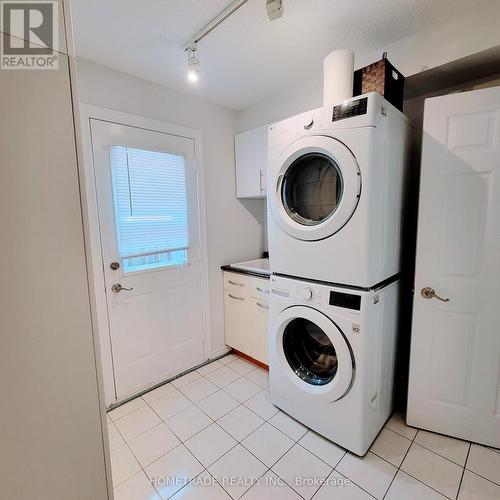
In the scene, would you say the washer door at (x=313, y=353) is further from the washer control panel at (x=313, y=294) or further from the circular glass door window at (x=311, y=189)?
the circular glass door window at (x=311, y=189)

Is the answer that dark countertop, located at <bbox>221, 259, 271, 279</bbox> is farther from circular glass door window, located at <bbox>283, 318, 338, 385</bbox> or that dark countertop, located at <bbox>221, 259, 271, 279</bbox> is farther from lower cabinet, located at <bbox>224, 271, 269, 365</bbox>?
circular glass door window, located at <bbox>283, 318, 338, 385</bbox>

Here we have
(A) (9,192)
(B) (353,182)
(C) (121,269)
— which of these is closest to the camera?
(A) (9,192)

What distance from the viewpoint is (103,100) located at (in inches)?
70.9

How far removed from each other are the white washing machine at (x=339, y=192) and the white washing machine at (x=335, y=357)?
4.4 inches

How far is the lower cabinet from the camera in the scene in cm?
228

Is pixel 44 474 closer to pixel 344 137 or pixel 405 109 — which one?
pixel 344 137

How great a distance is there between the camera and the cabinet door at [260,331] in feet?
7.45

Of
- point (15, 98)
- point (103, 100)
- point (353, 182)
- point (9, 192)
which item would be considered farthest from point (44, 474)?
point (103, 100)

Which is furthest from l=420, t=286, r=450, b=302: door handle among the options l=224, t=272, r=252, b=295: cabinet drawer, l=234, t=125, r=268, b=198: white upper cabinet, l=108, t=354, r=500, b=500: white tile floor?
l=234, t=125, r=268, b=198: white upper cabinet

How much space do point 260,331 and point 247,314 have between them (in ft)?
0.64

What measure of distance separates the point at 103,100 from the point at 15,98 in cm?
139

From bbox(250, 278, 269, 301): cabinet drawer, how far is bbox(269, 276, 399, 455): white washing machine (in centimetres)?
45

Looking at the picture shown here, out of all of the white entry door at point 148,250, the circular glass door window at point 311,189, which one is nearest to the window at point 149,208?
the white entry door at point 148,250

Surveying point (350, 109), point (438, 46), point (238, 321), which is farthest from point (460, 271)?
point (238, 321)
